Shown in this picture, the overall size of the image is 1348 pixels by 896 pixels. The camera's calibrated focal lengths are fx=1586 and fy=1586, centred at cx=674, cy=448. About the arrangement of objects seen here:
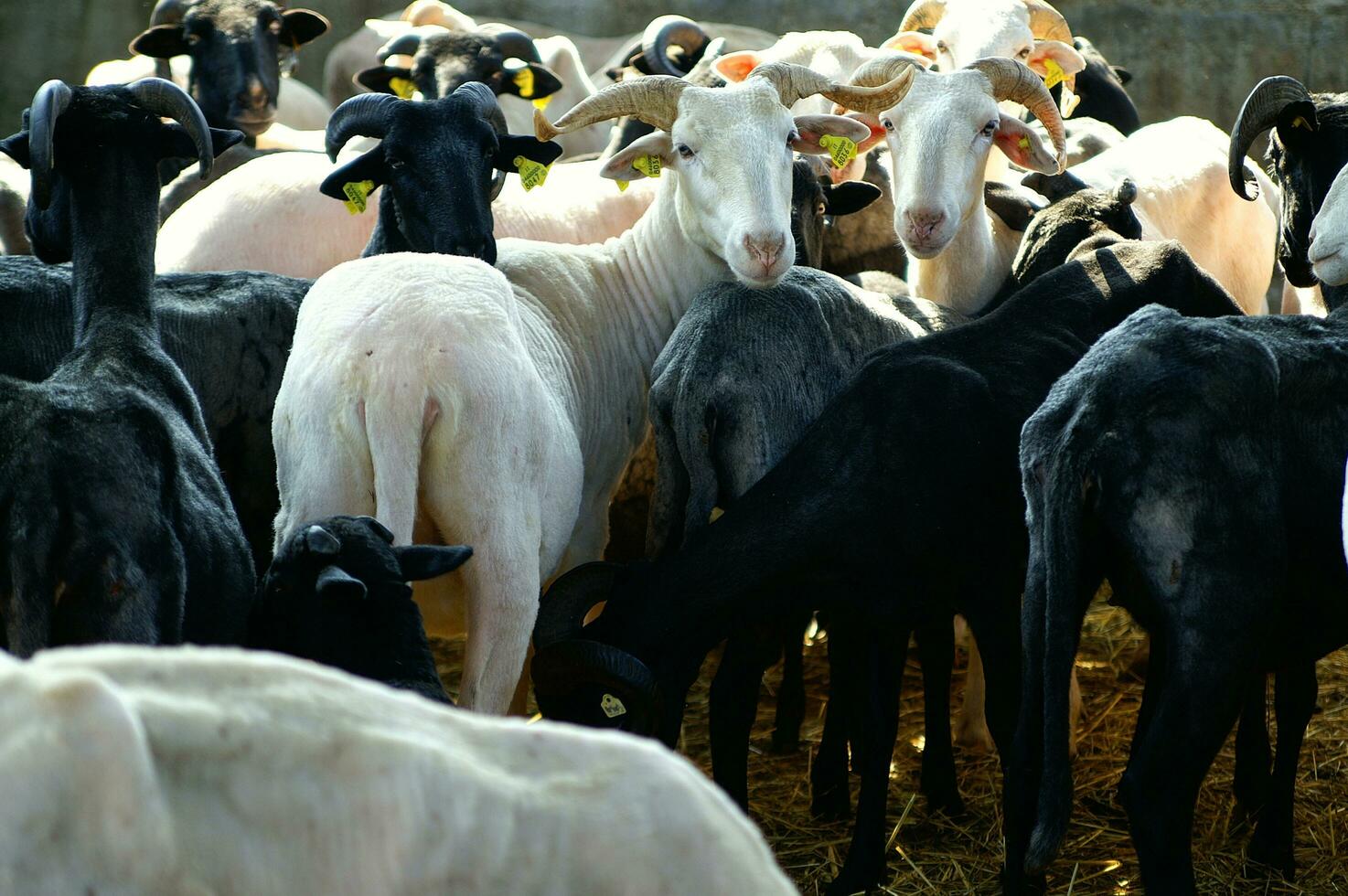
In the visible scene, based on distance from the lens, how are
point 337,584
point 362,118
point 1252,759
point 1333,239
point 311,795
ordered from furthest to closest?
point 362,118
point 1252,759
point 1333,239
point 337,584
point 311,795

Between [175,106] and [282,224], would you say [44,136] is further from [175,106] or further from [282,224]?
[282,224]

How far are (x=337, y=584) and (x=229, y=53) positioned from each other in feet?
19.4

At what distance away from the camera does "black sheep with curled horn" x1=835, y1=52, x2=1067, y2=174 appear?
5.89 metres

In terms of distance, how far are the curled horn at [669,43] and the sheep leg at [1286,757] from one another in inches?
238

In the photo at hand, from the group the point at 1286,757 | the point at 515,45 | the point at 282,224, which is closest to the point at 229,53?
the point at 515,45

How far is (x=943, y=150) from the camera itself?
5566 mm

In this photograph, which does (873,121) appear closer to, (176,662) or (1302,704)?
(1302,704)

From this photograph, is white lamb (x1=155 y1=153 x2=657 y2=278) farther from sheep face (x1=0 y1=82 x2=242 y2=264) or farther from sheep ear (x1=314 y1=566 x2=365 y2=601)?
sheep ear (x1=314 y1=566 x2=365 y2=601)

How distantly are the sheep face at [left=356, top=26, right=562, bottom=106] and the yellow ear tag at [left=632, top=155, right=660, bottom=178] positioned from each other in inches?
122

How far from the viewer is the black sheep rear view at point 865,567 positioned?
4098 millimetres

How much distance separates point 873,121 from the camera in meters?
6.20

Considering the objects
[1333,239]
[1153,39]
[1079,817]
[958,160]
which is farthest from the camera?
[1153,39]

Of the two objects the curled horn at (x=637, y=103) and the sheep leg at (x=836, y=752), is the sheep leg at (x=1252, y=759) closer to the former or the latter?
the sheep leg at (x=836, y=752)

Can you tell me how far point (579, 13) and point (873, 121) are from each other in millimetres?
8128
